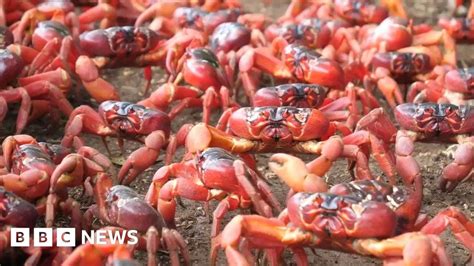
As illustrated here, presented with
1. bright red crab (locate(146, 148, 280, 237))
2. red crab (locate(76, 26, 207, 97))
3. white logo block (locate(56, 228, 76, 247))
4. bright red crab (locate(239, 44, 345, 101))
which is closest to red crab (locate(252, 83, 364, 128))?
bright red crab (locate(239, 44, 345, 101))

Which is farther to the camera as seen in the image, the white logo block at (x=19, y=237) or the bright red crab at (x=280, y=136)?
the bright red crab at (x=280, y=136)

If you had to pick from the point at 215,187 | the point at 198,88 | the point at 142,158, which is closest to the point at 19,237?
the point at 215,187

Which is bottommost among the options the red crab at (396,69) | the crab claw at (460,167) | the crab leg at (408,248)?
the red crab at (396,69)

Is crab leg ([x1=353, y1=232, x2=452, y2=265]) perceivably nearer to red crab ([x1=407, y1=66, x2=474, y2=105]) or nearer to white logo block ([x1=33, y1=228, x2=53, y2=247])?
white logo block ([x1=33, y1=228, x2=53, y2=247])

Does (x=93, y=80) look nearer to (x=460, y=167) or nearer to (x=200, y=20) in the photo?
(x=200, y=20)

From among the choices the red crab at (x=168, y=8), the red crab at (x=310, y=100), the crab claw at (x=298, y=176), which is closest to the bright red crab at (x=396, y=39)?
the red crab at (x=310, y=100)

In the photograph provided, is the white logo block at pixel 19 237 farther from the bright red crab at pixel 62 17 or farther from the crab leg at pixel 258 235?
the bright red crab at pixel 62 17

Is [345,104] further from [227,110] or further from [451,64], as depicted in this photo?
[451,64]
